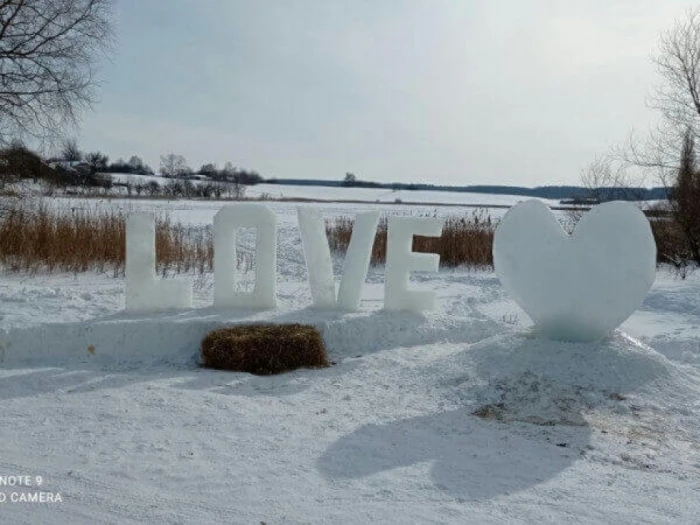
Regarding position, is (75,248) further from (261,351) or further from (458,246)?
(458,246)

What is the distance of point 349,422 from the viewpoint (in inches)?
184

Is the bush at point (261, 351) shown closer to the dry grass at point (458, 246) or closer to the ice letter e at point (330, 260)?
the ice letter e at point (330, 260)

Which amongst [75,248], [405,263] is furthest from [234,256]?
[75,248]

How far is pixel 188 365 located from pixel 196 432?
2.04 metres

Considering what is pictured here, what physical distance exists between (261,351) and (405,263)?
2.35 m

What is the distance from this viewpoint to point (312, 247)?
304 inches

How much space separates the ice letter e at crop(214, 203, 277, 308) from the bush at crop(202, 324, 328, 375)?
1.35 meters

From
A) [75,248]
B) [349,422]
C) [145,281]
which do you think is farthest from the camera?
[75,248]

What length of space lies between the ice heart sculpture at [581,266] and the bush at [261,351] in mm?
2214

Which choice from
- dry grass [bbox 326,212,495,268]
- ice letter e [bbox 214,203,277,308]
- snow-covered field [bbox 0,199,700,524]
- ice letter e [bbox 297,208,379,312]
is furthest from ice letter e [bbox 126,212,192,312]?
dry grass [bbox 326,212,495,268]

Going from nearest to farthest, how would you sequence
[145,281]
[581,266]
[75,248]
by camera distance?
[581,266], [145,281], [75,248]

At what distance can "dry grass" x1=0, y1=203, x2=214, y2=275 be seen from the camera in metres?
10.4

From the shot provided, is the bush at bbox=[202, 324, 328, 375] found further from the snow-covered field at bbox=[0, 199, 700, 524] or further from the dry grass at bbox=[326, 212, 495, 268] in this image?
the dry grass at bbox=[326, 212, 495, 268]

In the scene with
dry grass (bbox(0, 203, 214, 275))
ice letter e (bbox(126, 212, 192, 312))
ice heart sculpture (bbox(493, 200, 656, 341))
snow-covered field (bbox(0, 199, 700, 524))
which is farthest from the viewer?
dry grass (bbox(0, 203, 214, 275))
